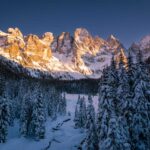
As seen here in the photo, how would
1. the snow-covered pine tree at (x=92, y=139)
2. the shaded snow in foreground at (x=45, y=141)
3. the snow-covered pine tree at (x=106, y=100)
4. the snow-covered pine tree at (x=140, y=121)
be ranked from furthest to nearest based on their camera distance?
the shaded snow in foreground at (x=45, y=141) < the snow-covered pine tree at (x=92, y=139) < the snow-covered pine tree at (x=106, y=100) < the snow-covered pine tree at (x=140, y=121)

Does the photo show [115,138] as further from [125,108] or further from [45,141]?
[45,141]

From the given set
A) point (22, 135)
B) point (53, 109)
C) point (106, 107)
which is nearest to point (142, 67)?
point (106, 107)

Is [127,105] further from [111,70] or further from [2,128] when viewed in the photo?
[2,128]

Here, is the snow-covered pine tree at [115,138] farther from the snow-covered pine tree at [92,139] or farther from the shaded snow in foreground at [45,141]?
the shaded snow in foreground at [45,141]

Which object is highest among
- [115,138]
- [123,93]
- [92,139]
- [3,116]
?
[123,93]

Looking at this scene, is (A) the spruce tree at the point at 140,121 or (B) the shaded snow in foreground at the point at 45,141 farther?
(B) the shaded snow in foreground at the point at 45,141

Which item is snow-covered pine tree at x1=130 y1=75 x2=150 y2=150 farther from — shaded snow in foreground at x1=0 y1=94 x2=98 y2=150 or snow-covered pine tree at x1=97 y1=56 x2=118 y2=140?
shaded snow in foreground at x1=0 y1=94 x2=98 y2=150

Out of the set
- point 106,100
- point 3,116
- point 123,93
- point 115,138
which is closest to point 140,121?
point 115,138

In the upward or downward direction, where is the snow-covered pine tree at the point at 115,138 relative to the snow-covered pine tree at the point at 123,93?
downward

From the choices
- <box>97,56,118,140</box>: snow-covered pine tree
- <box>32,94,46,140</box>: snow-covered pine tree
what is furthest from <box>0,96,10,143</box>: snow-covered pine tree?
<box>97,56,118,140</box>: snow-covered pine tree

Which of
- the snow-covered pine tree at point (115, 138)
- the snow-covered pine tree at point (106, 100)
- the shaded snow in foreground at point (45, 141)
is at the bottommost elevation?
the shaded snow in foreground at point (45, 141)

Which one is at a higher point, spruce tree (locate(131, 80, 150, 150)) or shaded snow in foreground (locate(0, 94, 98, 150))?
spruce tree (locate(131, 80, 150, 150))

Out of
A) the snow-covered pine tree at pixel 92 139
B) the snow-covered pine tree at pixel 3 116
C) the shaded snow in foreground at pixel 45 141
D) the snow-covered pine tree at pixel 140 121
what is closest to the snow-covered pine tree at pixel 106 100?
the snow-covered pine tree at pixel 140 121

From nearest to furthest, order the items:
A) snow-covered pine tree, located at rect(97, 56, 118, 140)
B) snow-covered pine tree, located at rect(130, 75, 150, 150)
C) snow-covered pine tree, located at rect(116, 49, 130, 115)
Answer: snow-covered pine tree, located at rect(130, 75, 150, 150) → snow-covered pine tree, located at rect(116, 49, 130, 115) → snow-covered pine tree, located at rect(97, 56, 118, 140)
